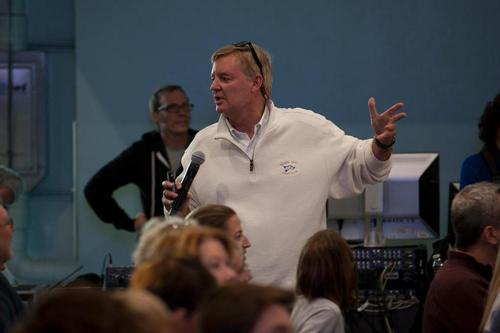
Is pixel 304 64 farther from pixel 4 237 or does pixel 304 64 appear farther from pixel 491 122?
pixel 4 237

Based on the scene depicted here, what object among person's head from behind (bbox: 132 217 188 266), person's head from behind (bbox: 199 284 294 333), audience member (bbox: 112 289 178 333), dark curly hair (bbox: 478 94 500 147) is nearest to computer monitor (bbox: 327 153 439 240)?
dark curly hair (bbox: 478 94 500 147)

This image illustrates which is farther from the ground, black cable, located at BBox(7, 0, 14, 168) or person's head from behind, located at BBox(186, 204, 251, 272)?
black cable, located at BBox(7, 0, 14, 168)

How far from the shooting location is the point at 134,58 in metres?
6.43

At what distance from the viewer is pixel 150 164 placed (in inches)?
236

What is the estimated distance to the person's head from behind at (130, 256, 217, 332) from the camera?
206cm

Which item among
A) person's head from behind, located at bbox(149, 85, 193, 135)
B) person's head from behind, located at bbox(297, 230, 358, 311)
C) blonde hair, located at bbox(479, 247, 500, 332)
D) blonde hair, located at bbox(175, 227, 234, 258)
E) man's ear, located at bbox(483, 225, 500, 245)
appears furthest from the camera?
person's head from behind, located at bbox(149, 85, 193, 135)

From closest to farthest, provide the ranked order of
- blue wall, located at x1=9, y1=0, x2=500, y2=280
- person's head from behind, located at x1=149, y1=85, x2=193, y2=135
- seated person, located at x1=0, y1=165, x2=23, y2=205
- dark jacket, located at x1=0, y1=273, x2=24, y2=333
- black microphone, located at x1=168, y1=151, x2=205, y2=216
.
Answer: dark jacket, located at x1=0, y1=273, x2=24, y2=333 → black microphone, located at x1=168, y1=151, x2=205, y2=216 → seated person, located at x1=0, y1=165, x2=23, y2=205 → person's head from behind, located at x1=149, y1=85, x2=193, y2=135 → blue wall, located at x1=9, y1=0, x2=500, y2=280

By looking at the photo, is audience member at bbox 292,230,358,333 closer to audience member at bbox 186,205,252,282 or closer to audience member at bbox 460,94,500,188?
audience member at bbox 186,205,252,282

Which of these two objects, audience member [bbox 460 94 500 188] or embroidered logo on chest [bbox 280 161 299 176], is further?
audience member [bbox 460 94 500 188]

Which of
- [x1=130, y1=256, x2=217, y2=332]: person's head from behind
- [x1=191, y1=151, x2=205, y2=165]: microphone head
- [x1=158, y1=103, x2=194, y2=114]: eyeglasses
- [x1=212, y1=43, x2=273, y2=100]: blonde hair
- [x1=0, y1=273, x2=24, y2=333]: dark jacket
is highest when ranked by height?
[x1=212, y1=43, x2=273, y2=100]: blonde hair

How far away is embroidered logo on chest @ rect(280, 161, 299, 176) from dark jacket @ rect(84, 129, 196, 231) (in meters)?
1.98

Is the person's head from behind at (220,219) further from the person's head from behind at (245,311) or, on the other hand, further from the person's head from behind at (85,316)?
the person's head from behind at (85,316)

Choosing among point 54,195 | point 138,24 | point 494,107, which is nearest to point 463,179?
point 494,107

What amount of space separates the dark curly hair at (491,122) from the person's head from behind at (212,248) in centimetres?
316
